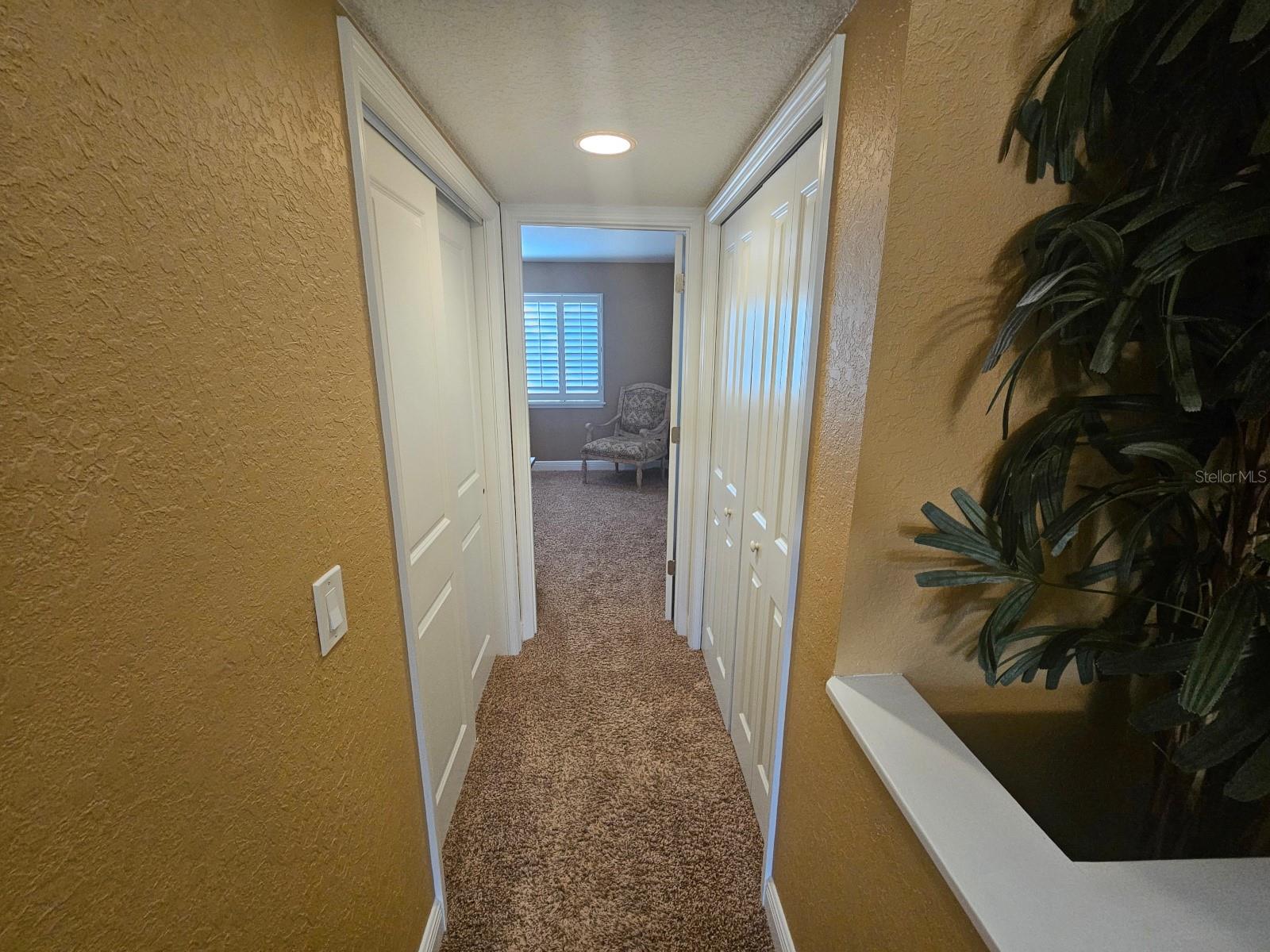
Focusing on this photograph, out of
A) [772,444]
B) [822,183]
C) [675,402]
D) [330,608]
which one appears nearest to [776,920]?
[772,444]

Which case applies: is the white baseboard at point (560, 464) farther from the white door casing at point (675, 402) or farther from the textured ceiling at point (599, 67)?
the textured ceiling at point (599, 67)

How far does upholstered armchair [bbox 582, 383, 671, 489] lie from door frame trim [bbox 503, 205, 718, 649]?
269cm

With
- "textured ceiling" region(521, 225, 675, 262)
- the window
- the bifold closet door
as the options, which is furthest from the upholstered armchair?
the bifold closet door

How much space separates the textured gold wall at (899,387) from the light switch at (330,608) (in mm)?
901

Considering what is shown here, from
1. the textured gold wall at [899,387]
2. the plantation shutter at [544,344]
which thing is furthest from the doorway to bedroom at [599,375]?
the textured gold wall at [899,387]

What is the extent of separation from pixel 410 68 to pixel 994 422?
1334 millimetres

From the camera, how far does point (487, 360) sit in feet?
7.05

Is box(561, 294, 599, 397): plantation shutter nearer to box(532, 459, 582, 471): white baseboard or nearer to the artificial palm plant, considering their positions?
box(532, 459, 582, 471): white baseboard

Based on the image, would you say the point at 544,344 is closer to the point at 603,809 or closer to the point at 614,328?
the point at 614,328

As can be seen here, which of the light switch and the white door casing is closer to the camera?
the light switch

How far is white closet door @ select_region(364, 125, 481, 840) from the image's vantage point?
44.3 inches

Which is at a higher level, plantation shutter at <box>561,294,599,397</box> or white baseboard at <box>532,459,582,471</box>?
plantation shutter at <box>561,294,599,397</box>

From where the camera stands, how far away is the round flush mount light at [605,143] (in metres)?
1.38

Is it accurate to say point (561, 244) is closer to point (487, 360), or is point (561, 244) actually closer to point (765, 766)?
point (487, 360)
